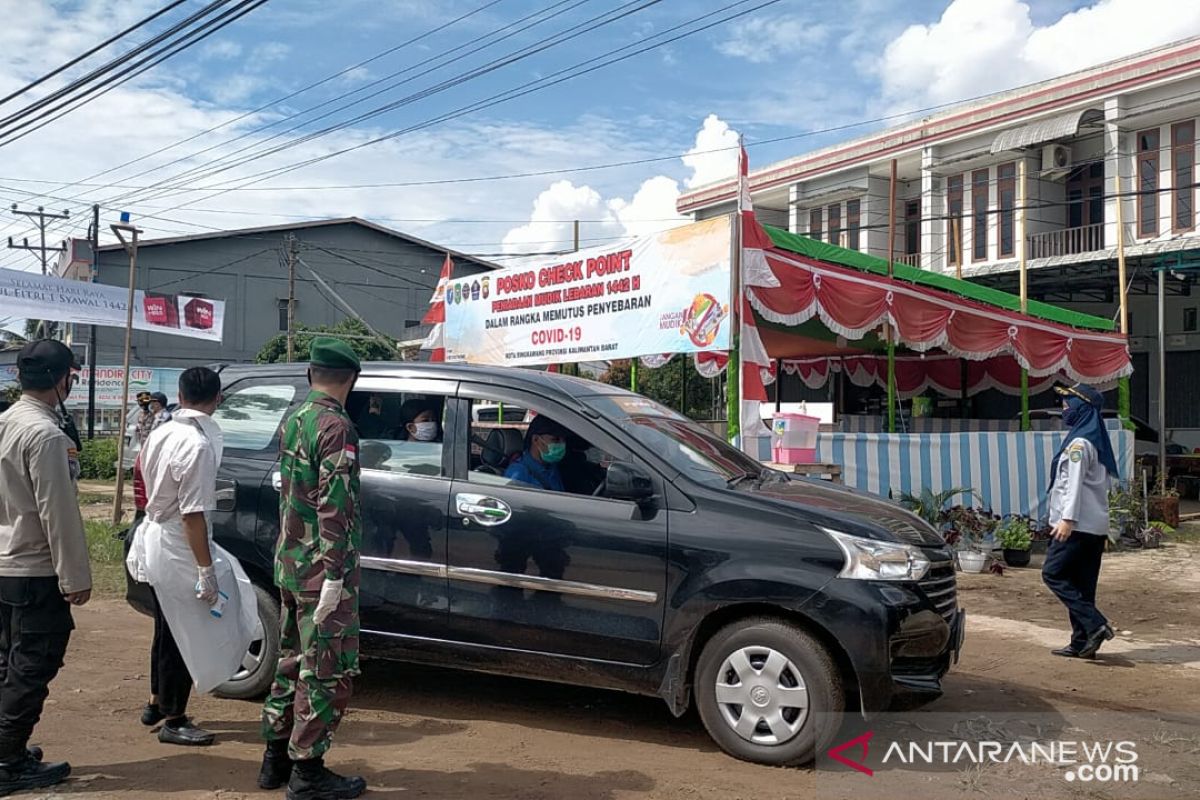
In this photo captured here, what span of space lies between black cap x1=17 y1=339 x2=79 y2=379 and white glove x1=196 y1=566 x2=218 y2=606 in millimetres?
1066

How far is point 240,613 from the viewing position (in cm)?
461

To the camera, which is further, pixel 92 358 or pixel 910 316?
pixel 92 358

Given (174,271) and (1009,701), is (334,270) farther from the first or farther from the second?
(1009,701)

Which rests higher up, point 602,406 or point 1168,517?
point 602,406

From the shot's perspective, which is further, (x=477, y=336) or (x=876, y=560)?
(x=477, y=336)

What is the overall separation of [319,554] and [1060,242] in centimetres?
2443

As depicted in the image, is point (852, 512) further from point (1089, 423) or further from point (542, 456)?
point (1089, 423)

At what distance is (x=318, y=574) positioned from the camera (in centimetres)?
381

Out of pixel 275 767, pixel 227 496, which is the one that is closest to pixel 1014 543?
pixel 227 496

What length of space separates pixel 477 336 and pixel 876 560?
37.0 ft

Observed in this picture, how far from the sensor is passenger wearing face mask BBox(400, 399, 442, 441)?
5.21 meters

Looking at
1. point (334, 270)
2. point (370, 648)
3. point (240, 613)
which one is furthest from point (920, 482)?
point (334, 270)

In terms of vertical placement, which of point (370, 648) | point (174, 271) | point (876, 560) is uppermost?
point (174, 271)

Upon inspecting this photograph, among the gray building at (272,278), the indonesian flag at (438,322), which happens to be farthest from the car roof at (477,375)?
the gray building at (272,278)
